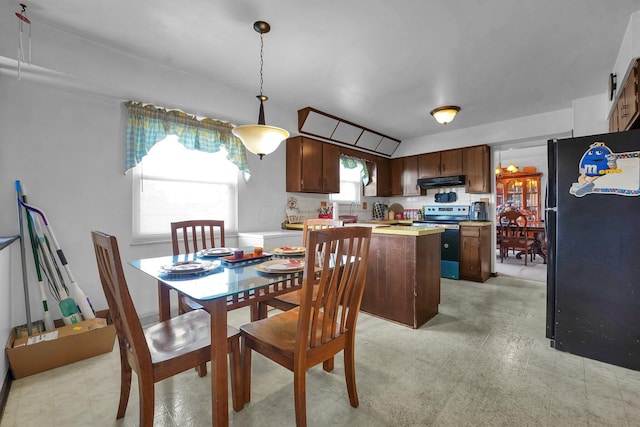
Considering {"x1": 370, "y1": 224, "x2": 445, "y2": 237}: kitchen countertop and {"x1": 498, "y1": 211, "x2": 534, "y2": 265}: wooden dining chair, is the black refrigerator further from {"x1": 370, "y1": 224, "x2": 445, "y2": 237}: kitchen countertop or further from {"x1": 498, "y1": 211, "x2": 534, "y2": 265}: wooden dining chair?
{"x1": 498, "y1": 211, "x2": 534, "y2": 265}: wooden dining chair

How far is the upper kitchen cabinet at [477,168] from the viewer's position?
14.7 ft

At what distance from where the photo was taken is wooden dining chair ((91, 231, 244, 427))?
3.75 ft

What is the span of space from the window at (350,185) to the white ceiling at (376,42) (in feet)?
5.98

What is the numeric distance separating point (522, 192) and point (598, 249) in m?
6.89

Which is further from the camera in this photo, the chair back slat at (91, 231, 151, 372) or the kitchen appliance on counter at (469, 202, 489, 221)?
the kitchen appliance on counter at (469, 202, 489, 221)

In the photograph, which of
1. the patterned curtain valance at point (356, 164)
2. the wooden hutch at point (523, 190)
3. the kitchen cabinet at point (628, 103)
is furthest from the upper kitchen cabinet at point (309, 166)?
the wooden hutch at point (523, 190)

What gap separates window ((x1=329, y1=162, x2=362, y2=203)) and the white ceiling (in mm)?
1823

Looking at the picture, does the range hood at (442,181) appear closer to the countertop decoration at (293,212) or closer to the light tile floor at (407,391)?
the countertop decoration at (293,212)

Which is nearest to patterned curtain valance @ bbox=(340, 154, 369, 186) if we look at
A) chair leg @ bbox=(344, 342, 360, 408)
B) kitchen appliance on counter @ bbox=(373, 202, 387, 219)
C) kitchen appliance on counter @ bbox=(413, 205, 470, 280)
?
kitchen appliance on counter @ bbox=(373, 202, 387, 219)

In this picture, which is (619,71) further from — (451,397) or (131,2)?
(131,2)

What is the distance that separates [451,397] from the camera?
5.37ft

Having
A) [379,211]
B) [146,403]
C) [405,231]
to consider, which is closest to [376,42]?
[405,231]

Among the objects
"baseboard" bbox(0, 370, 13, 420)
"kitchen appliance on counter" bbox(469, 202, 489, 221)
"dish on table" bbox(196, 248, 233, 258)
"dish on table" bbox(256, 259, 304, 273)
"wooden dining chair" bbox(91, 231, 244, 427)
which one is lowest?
"baseboard" bbox(0, 370, 13, 420)

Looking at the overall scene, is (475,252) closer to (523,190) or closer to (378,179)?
(378,179)
